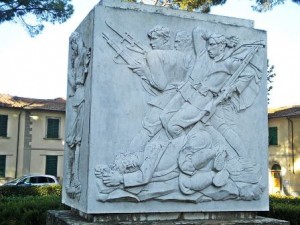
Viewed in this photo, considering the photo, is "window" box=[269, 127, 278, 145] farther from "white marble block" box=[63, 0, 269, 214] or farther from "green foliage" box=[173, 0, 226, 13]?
"white marble block" box=[63, 0, 269, 214]

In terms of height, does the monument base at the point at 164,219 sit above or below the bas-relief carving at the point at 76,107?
below

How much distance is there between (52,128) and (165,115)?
2394cm

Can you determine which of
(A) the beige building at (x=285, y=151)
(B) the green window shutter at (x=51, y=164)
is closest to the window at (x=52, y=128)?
(B) the green window shutter at (x=51, y=164)

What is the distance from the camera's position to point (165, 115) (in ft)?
15.8

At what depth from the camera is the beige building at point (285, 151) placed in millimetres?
27375

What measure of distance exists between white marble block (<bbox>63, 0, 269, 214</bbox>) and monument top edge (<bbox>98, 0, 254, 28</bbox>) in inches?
0.5

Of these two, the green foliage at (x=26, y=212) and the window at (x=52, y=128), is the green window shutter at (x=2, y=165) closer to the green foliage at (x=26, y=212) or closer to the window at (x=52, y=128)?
the window at (x=52, y=128)

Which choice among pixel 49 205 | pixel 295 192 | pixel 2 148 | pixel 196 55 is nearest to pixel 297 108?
pixel 295 192

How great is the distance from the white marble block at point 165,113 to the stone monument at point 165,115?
11 millimetres

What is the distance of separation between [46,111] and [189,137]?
77.5 feet

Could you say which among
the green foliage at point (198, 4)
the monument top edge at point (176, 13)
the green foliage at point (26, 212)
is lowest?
the green foliage at point (26, 212)

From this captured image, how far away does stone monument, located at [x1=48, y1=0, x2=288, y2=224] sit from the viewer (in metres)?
4.61

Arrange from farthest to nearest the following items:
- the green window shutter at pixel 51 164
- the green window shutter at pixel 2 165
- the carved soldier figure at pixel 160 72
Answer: the green window shutter at pixel 51 164 < the green window shutter at pixel 2 165 < the carved soldier figure at pixel 160 72

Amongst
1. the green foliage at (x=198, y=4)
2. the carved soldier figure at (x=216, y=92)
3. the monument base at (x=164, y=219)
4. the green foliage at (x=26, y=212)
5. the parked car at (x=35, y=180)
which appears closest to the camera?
the monument base at (x=164, y=219)
